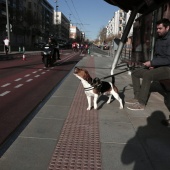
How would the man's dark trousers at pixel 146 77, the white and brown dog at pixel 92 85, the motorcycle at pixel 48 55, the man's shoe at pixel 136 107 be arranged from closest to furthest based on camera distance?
1. the man's dark trousers at pixel 146 77
2. the white and brown dog at pixel 92 85
3. the man's shoe at pixel 136 107
4. the motorcycle at pixel 48 55

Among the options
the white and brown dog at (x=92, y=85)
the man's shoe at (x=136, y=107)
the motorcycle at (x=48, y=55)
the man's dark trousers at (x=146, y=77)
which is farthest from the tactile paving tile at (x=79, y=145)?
the motorcycle at (x=48, y=55)

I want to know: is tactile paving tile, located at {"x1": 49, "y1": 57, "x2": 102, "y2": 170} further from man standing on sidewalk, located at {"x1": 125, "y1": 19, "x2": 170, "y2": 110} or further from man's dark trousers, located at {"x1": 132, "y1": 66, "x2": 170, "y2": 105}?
man standing on sidewalk, located at {"x1": 125, "y1": 19, "x2": 170, "y2": 110}

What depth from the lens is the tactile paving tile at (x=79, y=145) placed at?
3281 mm

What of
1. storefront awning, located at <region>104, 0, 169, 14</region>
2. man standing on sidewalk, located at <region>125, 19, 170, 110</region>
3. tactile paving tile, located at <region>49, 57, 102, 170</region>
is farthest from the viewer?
storefront awning, located at <region>104, 0, 169, 14</region>

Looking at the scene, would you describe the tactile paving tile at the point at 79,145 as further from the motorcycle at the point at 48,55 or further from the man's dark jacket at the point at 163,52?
the motorcycle at the point at 48,55

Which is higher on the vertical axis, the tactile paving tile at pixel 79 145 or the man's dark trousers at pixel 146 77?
the man's dark trousers at pixel 146 77

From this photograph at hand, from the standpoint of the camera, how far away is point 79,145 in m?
3.86

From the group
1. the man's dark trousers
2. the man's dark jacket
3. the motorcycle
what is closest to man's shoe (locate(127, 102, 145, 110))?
the man's dark trousers

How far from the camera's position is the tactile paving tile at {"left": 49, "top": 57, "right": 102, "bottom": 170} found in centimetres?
328

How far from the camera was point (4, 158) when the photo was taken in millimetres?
3371

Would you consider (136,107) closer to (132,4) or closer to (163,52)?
(163,52)

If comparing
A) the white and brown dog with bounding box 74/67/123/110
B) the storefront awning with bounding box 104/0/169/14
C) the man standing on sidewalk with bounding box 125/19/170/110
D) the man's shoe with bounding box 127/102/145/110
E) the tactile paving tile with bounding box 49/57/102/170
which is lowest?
the tactile paving tile with bounding box 49/57/102/170

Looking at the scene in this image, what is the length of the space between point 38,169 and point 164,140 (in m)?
2.08

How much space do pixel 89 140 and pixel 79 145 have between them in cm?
25
